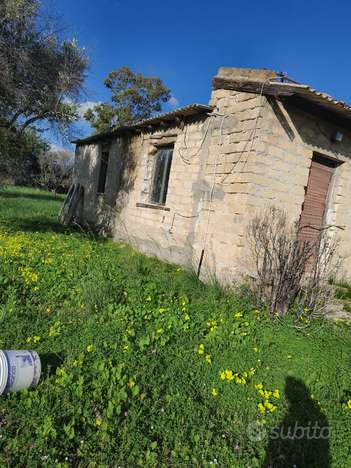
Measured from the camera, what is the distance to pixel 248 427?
2225mm

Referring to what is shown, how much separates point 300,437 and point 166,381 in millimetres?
1156

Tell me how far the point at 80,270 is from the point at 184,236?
2.18 m

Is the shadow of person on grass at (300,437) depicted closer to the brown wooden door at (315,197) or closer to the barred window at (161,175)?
the brown wooden door at (315,197)

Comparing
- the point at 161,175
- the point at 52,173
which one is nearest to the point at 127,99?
the point at 52,173

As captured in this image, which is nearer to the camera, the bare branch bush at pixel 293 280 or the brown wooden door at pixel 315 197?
the bare branch bush at pixel 293 280

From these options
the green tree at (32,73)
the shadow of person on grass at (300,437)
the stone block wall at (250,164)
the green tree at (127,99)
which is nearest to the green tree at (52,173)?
the green tree at (127,99)

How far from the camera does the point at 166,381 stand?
8.58ft

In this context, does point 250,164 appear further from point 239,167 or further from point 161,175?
point 161,175

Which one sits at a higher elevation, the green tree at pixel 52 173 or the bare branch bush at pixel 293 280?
the green tree at pixel 52 173

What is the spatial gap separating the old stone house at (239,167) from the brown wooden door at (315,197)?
0.02m

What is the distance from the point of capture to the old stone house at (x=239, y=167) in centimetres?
455

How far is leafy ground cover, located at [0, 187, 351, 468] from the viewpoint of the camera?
6.51 feet

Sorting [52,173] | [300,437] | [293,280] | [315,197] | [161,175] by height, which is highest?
[52,173]

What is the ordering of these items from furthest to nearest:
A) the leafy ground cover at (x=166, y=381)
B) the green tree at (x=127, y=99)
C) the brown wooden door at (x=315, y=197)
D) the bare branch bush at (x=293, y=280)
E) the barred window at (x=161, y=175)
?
the green tree at (x=127, y=99), the barred window at (x=161, y=175), the brown wooden door at (x=315, y=197), the bare branch bush at (x=293, y=280), the leafy ground cover at (x=166, y=381)
